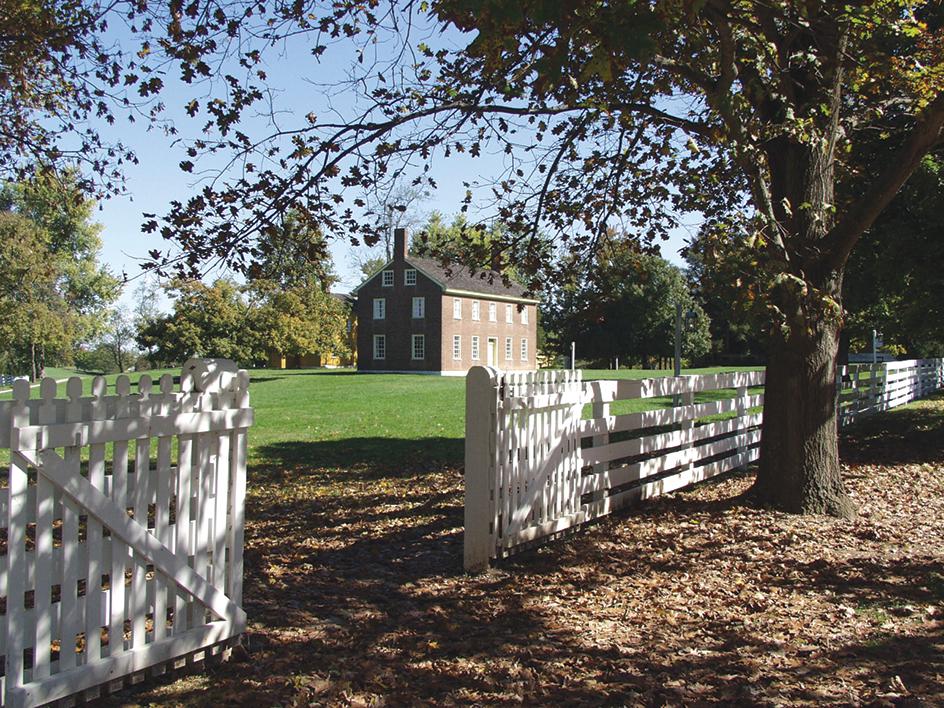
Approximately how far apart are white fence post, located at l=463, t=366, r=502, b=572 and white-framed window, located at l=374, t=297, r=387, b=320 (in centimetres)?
4780

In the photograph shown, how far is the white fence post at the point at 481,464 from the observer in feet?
18.5

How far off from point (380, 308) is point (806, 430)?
46.9 meters

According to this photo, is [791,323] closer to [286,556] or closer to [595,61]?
[595,61]

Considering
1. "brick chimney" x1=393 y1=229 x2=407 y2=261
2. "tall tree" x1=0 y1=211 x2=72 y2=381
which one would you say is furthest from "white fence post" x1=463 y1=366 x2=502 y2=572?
"brick chimney" x1=393 y1=229 x2=407 y2=261

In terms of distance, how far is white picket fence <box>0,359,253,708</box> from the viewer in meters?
3.08

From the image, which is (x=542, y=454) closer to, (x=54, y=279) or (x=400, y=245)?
(x=54, y=279)

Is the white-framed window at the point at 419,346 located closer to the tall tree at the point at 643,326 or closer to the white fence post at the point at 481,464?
the tall tree at the point at 643,326

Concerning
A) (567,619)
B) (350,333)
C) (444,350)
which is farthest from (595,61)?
(350,333)

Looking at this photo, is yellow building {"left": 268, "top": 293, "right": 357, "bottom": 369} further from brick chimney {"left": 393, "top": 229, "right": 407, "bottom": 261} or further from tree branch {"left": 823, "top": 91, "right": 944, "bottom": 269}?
tree branch {"left": 823, "top": 91, "right": 944, "bottom": 269}

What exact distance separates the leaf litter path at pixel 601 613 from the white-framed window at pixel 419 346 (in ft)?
141

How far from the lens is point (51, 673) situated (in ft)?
10.8

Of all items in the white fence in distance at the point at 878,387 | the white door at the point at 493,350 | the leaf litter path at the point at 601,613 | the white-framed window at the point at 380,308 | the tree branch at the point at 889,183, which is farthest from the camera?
the white door at the point at 493,350

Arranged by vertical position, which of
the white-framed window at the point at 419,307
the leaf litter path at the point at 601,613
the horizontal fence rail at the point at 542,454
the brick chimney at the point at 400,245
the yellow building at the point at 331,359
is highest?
the brick chimney at the point at 400,245

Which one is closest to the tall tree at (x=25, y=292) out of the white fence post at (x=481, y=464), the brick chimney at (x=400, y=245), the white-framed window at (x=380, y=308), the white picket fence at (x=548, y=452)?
the white-framed window at (x=380, y=308)
